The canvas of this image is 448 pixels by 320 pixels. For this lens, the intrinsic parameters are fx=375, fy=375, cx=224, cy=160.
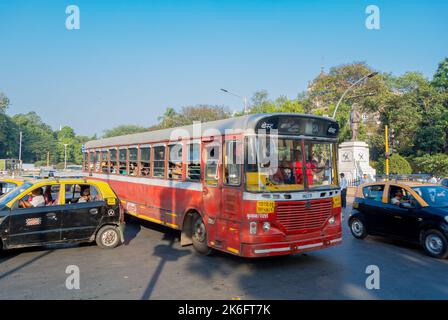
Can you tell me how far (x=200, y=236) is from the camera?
27.4ft

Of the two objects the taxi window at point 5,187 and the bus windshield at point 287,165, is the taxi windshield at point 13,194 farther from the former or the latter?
the bus windshield at point 287,165

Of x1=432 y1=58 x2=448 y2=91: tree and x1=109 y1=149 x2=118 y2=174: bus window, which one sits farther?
x1=432 y1=58 x2=448 y2=91: tree

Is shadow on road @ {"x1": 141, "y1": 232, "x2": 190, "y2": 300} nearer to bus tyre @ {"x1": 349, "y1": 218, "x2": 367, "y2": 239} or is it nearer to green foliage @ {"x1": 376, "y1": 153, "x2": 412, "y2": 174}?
bus tyre @ {"x1": 349, "y1": 218, "x2": 367, "y2": 239}

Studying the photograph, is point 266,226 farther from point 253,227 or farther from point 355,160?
point 355,160

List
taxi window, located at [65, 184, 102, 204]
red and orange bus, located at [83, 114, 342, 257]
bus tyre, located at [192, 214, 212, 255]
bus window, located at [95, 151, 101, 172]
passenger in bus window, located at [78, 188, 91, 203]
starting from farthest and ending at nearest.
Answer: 1. bus window, located at [95, 151, 101, 172]
2. passenger in bus window, located at [78, 188, 91, 203]
3. taxi window, located at [65, 184, 102, 204]
4. bus tyre, located at [192, 214, 212, 255]
5. red and orange bus, located at [83, 114, 342, 257]

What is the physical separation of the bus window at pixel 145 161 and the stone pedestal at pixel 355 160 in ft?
70.0

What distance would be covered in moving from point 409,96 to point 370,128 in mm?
7999

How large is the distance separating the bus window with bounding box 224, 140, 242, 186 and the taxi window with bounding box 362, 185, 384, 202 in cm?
477

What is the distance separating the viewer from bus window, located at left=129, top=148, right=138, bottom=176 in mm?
11541

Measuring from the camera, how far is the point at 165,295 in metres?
5.71

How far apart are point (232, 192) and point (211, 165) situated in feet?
3.39

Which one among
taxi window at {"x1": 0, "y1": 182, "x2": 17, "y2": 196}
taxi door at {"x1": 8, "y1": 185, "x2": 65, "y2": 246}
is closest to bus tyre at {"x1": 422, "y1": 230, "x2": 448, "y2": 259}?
taxi door at {"x1": 8, "y1": 185, "x2": 65, "y2": 246}

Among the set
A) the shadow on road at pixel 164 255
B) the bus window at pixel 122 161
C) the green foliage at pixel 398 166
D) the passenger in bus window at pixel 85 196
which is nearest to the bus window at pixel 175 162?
the shadow on road at pixel 164 255
